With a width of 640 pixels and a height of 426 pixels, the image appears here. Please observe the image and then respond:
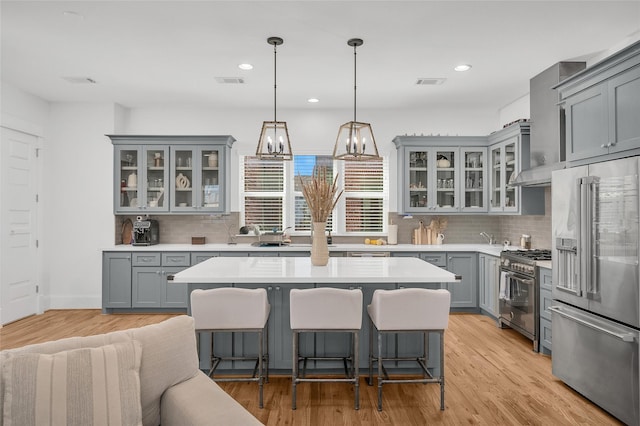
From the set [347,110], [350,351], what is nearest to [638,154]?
[350,351]

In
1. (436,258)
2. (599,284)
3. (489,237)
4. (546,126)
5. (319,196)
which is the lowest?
(436,258)

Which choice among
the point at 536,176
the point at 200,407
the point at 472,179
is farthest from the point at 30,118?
the point at 536,176

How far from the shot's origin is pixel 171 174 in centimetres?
596

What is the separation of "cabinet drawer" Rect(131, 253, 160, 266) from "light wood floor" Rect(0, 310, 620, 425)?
1.63 meters

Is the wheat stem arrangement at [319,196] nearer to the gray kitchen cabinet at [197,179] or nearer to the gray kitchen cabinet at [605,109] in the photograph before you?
the gray kitchen cabinet at [605,109]

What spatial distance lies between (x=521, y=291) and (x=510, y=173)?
1763mm

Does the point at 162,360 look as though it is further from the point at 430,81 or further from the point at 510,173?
Answer: the point at 510,173

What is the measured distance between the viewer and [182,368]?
71.9 inches

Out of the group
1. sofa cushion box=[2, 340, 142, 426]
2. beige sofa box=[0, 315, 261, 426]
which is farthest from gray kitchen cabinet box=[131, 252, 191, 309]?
sofa cushion box=[2, 340, 142, 426]

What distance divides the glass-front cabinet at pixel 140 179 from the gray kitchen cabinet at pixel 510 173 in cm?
490

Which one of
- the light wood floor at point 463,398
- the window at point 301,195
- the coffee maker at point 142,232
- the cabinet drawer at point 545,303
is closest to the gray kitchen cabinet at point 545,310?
the cabinet drawer at point 545,303

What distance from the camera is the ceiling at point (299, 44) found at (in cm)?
324

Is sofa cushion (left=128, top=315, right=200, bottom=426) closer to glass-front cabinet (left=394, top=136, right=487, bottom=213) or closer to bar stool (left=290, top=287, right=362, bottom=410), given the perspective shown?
bar stool (left=290, top=287, right=362, bottom=410)

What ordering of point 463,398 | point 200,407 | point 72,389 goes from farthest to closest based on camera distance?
point 463,398
point 200,407
point 72,389
